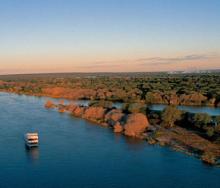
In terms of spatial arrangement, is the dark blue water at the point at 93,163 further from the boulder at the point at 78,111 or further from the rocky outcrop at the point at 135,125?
the boulder at the point at 78,111

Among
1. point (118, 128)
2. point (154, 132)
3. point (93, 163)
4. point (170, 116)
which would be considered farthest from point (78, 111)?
point (93, 163)

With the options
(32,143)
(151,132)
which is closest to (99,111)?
(151,132)

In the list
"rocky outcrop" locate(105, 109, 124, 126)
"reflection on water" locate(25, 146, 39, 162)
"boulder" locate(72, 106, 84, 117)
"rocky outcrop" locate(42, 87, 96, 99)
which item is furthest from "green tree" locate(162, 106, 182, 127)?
"rocky outcrop" locate(42, 87, 96, 99)

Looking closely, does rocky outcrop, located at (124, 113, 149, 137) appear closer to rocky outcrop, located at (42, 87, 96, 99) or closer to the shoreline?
the shoreline

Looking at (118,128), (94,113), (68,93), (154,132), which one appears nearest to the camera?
(154,132)

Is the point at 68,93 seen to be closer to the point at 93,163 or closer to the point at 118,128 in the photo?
the point at 118,128

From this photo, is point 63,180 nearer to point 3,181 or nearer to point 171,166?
point 3,181
